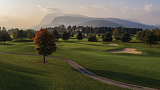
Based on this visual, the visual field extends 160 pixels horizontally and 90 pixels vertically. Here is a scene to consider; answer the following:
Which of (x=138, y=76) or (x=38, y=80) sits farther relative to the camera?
(x=138, y=76)

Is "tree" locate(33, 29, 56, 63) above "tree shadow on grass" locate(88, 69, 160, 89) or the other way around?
above

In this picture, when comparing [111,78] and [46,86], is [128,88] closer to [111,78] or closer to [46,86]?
[111,78]

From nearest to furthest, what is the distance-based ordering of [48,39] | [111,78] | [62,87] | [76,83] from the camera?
[62,87] < [76,83] < [111,78] < [48,39]

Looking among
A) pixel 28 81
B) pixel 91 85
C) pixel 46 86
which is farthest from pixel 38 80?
pixel 91 85

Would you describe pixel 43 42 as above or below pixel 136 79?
above

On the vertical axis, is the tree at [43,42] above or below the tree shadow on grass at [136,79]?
above

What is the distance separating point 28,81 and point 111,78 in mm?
12884

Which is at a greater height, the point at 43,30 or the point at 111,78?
the point at 43,30

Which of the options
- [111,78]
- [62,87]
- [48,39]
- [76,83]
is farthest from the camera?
[48,39]

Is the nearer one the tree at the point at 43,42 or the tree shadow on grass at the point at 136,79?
the tree shadow on grass at the point at 136,79

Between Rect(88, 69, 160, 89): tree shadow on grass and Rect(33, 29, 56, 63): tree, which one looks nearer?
Rect(88, 69, 160, 89): tree shadow on grass

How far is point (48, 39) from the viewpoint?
2792 cm

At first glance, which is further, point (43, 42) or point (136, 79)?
point (43, 42)

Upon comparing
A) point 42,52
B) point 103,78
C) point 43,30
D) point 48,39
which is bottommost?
point 103,78
